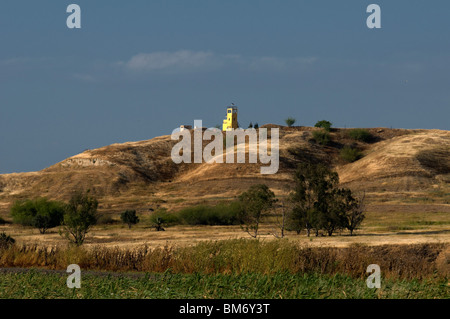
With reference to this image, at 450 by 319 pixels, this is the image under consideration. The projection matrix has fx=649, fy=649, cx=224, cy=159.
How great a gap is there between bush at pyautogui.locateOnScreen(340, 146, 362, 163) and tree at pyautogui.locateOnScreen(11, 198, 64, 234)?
189 ft

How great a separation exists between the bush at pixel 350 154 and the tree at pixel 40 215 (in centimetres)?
5758

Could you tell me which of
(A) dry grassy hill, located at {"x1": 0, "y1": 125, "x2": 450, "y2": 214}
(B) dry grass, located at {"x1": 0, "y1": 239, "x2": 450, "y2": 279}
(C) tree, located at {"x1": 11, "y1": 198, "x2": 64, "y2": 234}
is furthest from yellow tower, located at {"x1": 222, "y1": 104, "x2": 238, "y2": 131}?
(B) dry grass, located at {"x1": 0, "y1": 239, "x2": 450, "y2": 279}

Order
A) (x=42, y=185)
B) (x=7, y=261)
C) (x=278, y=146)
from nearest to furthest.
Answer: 1. (x=7, y=261)
2. (x=42, y=185)
3. (x=278, y=146)

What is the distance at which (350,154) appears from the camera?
11275 cm

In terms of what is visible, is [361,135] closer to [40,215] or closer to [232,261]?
[40,215]

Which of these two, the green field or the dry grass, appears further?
the dry grass

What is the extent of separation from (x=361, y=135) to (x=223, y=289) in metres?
112

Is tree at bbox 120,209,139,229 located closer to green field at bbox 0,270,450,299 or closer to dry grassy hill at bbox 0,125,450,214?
dry grassy hill at bbox 0,125,450,214

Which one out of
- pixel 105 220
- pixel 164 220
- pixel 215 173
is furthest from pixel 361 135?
pixel 164 220

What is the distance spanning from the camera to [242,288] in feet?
55.5

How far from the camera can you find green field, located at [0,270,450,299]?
1628 cm
